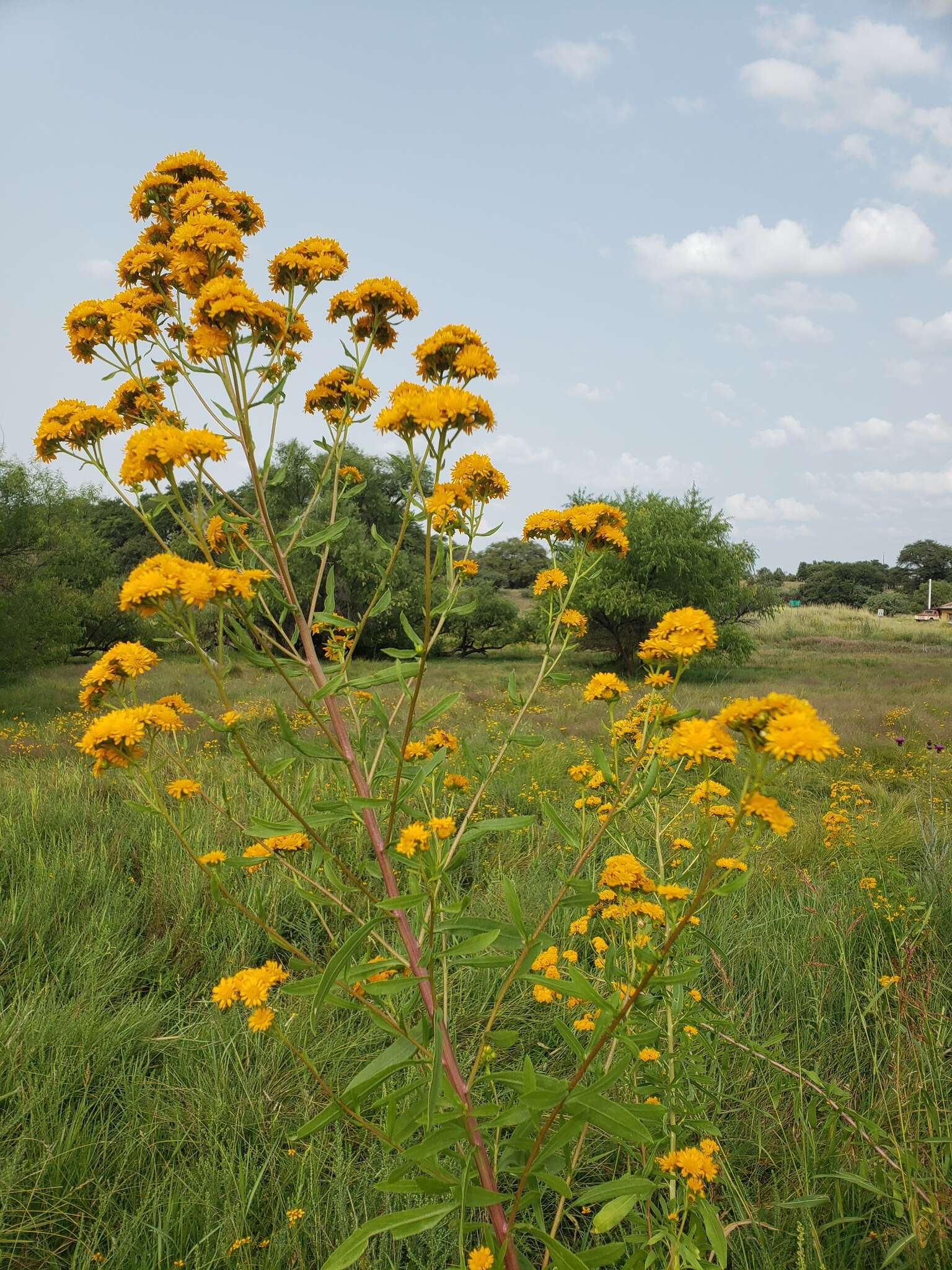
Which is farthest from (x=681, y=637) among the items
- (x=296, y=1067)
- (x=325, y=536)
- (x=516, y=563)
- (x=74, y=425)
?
(x=516, y=563)

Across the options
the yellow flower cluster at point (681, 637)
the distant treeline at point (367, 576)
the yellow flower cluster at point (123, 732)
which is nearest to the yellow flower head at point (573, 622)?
the yellow flower cluster at point (681, 637)

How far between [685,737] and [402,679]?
0.65 m

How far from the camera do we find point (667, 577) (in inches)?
787

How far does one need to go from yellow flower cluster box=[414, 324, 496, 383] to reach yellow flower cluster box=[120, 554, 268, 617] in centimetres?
74

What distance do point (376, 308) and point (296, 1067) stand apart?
2664 mm

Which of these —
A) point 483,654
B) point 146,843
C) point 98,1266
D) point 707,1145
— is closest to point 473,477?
point 707,1145

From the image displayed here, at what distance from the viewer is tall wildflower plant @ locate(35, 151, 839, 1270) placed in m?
1.42

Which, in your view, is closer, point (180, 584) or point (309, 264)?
point (180, 584)

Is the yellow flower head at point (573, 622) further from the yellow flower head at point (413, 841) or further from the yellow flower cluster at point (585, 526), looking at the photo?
the yellow flower head at point (413, 841)

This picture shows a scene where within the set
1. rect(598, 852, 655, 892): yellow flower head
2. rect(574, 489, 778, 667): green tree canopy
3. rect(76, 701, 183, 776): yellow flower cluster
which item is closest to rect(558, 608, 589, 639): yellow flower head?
rect(598, 852, 655, 892): yellow flower head

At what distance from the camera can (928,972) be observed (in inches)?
97.5

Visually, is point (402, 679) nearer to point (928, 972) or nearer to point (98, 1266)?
point (98, 1266)

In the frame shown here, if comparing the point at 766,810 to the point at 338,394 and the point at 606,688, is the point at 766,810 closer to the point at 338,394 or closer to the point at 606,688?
the point at 606,688

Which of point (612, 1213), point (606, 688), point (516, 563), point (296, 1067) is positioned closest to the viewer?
point (612, 1213)
